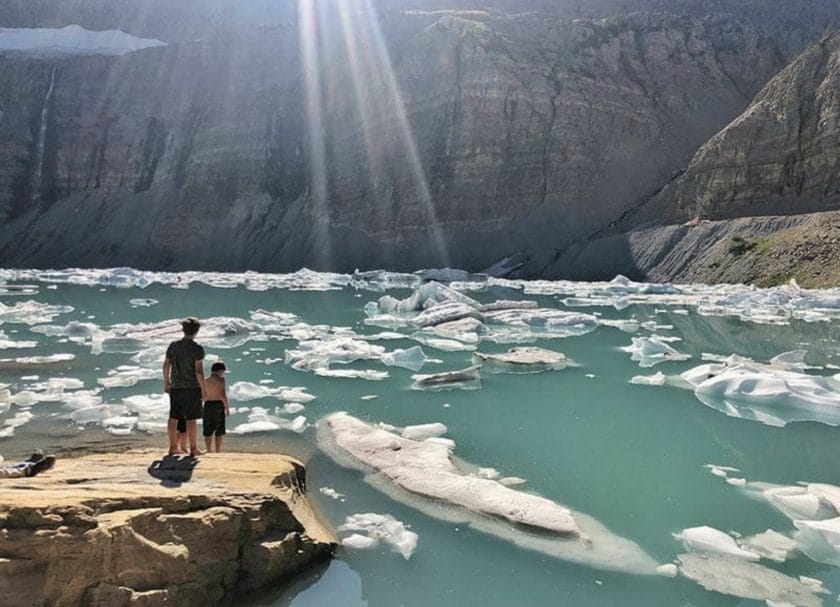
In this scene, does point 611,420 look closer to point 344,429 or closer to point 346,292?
point 344,429

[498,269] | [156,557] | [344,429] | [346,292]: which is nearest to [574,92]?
[498,269]

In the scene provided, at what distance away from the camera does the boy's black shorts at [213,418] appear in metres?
7.93

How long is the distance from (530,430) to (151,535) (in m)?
6.26

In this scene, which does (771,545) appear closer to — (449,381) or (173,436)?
(173,436)

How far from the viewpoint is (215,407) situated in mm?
7934

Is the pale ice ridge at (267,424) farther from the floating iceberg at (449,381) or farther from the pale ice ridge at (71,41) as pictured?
the pale ice ridge at (71,41)

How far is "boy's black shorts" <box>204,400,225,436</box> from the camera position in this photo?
793cm

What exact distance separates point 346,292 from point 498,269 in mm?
19565

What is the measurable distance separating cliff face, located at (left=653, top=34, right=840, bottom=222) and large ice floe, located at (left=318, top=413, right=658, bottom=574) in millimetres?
46641

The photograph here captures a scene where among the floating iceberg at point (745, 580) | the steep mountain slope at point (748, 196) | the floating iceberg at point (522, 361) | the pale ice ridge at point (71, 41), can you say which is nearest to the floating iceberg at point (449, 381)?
the floating iceberg at point (522, 361)

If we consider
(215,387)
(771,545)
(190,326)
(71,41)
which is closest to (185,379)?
(190,326)

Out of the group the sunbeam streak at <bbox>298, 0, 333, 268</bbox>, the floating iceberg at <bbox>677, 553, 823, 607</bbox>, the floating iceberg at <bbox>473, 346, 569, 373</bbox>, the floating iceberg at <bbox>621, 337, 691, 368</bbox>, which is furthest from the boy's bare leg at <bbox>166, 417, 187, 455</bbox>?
the sunbeam streak at <bbox>298, 0, 333, 268</bbox>

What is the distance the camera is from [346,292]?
4147 cm

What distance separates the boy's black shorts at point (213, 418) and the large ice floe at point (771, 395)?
7.82 metres
